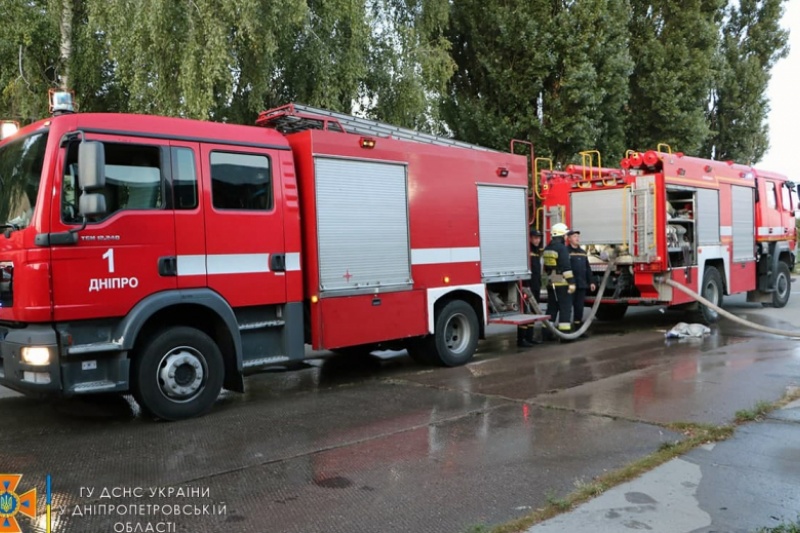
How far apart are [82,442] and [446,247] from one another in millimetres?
4650

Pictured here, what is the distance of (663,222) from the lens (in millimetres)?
10523

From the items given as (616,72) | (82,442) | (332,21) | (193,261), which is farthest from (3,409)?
(616,72)

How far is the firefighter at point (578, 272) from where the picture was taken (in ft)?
34.5

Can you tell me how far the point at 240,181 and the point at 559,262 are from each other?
5.61 meters

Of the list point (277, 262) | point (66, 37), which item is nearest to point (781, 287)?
point (277, 262)

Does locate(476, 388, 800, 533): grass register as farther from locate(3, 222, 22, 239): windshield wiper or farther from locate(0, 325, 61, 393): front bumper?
locate(3, 222, 22, 239): windshield wiper

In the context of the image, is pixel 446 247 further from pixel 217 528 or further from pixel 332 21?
pixel 332 21

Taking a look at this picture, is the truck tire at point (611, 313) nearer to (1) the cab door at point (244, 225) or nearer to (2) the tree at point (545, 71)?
(2) the tree at point (545, 71)

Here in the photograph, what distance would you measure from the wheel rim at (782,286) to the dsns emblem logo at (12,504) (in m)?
14.8

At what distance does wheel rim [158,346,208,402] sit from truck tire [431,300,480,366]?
324 centimetres

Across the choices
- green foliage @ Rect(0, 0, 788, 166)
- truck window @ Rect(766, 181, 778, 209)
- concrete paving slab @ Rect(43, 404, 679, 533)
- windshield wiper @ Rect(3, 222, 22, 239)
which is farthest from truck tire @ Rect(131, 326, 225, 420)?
truck window @ Rect(766, 181, 778, 209)

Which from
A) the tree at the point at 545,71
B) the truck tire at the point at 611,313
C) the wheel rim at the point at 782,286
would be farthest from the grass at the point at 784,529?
the tree at the point at 545,71

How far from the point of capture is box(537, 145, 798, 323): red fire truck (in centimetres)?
1069

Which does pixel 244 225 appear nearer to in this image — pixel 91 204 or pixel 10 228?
pixel 91 204
